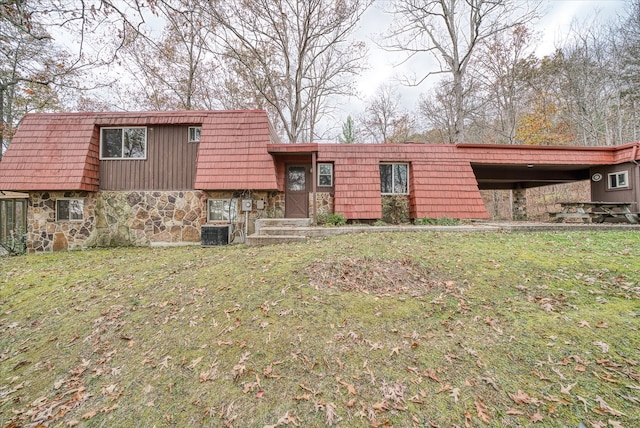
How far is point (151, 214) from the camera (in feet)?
31.6

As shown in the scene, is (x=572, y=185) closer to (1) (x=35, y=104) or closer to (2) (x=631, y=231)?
(2) (x=631, y=231)

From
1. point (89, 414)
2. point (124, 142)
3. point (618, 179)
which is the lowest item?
point (89, 414)

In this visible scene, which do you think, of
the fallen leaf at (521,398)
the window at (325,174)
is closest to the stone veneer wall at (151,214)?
the window at (325,174)

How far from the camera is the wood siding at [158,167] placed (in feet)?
31.8

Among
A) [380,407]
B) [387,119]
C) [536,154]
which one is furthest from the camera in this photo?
[387,119]

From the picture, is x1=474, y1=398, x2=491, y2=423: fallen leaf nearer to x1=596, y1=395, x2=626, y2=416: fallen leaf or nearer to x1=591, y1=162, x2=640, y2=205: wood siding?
x1=596, y1=395, x2=626, y2=416: fallen leaf

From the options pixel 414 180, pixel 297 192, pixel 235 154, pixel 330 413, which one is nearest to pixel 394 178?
pixel 414 180

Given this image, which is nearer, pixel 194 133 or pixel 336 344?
pixel 336 344

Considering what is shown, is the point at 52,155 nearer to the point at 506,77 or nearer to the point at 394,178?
the point at 394,178

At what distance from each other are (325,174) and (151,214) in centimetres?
675

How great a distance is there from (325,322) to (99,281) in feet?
16.8

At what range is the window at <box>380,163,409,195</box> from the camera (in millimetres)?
10703

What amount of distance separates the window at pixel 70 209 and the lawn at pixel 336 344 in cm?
473

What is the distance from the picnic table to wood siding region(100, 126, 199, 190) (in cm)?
1419
